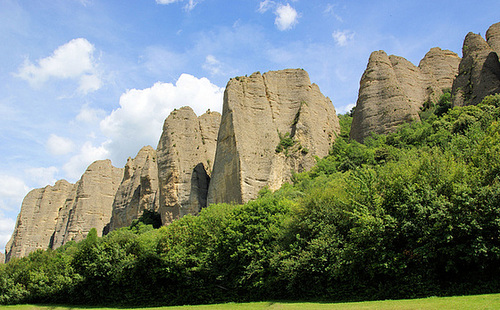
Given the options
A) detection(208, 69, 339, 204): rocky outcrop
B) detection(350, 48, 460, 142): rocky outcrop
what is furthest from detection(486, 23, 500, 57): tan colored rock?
detection(208, 69, 339, 204): rocky outcrop

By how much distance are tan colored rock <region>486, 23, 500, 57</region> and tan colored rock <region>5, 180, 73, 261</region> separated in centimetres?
8822

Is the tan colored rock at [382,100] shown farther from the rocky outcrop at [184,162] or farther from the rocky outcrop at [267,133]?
the rocky outcrop at [184,162]

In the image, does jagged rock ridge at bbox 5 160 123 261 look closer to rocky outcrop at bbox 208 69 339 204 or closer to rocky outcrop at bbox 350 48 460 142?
rocky outcrop at bbox 208 69 339 204

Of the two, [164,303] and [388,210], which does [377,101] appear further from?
[164,303]

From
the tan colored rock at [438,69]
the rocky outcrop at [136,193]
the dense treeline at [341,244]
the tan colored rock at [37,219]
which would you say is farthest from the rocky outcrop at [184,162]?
the tan colored rock at [37,219]

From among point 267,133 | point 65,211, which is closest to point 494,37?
point 267,133

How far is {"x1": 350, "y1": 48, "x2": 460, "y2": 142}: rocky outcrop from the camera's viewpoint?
160 ft

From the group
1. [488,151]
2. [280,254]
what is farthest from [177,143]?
[488,151]

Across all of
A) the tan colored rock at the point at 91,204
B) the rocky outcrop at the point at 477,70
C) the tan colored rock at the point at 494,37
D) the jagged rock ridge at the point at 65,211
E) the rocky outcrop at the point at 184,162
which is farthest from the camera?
the jagged rock ridge at the point at 65,211

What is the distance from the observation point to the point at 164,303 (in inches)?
1207

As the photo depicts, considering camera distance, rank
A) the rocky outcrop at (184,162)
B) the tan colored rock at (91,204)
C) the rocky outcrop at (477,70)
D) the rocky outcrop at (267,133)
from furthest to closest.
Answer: the tan colored rock at (91,204)
the rocky outcrop at (184,162)
the rocky outcrop at (267,133)
the rocky outcrop at (477,70)

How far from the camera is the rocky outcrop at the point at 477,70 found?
3906cm

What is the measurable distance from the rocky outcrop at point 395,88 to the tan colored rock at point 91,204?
52.3 meters

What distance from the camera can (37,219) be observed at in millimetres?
92062
